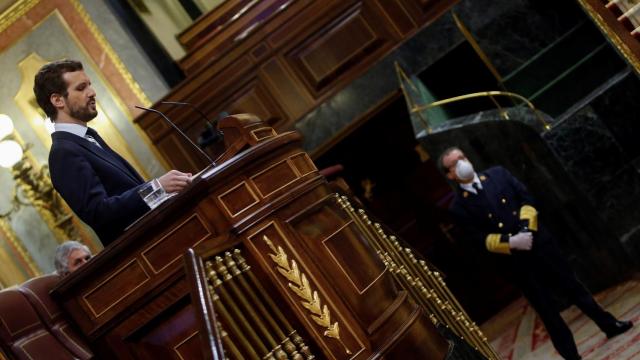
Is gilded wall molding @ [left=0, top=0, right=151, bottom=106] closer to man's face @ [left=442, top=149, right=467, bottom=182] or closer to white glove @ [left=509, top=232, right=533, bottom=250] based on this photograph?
man's face @ [left=442, top=149, right=467, bottom=182]

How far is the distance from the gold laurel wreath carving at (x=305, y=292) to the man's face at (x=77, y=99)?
37.7 inches

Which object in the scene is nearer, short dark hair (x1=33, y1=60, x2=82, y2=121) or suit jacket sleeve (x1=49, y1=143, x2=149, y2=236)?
suit jacket sleeve (x1=49, y1=143, x2=149, y2=236)

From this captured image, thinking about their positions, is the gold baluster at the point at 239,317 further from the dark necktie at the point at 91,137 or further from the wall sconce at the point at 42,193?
the wall sconce at the point at 42,193

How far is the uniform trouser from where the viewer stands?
14.4ft

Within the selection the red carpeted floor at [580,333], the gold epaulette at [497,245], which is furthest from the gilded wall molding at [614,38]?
the gold epaulette at [497,245]

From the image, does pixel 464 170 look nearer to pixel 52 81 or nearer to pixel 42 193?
pixel 52 81

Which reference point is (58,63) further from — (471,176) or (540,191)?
(540,191)

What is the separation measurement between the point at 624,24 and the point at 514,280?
1.92m

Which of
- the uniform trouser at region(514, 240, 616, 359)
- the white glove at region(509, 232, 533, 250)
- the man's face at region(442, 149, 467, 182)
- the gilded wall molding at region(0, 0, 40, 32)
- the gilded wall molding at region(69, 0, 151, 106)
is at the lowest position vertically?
the uniform trouser at region(514, 240, 616, 359)

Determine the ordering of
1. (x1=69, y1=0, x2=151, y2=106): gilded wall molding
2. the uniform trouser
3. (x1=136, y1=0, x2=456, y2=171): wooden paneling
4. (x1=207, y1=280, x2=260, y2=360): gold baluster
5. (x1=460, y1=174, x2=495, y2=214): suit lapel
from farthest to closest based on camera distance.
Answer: (x1=69, y1=0, x2=151, y2=106): gilded wall molding < (x1=136, y1=0, x2=456, y2=171): wooden paneling < (x1=460, y1=174, x2=495, y2=214): suit lapel < the uniform trouser < (x1=207, y1=280, x2=260, y2=360): gold baluster

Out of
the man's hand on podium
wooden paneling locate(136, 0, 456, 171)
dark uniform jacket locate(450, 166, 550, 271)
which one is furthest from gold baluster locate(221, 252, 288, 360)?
wooden paneling locate(136, 0, 456, 171)

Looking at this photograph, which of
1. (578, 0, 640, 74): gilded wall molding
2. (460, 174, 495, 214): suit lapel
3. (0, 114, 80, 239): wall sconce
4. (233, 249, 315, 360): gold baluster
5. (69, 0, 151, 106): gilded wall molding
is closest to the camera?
(233, 249, 315, 360): gold baluster

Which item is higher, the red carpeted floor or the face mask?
the face mask

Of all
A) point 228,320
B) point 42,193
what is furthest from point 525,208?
point 42,193
